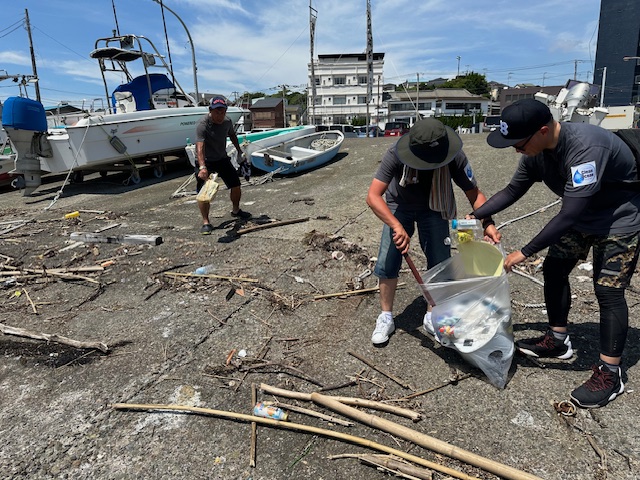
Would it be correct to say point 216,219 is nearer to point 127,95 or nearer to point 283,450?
point 283,450

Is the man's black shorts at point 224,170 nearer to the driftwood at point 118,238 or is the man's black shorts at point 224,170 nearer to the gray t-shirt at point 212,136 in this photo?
the gray t-shirt at point 212,136

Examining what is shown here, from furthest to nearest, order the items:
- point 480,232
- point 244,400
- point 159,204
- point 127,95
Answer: point 127,95 < point 159,204 < point 480,232 < point 244,400

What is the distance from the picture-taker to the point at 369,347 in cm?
301

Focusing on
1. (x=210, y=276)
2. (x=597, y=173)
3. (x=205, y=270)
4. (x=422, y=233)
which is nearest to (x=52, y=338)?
(x=210, y=276)

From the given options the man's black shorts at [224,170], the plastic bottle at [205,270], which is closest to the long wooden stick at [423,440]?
the plastic bottle at [205,270]

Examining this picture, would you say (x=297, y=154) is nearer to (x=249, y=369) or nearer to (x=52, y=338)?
(x=52, y=338)

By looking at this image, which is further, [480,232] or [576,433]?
[480,232]

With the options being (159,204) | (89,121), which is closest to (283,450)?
(159,204)

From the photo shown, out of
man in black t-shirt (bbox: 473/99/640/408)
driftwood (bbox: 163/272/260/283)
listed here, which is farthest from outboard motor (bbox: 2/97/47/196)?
man in black t-shirt (bbox: 473/99/640/408)

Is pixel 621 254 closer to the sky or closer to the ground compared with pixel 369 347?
closer to the sky

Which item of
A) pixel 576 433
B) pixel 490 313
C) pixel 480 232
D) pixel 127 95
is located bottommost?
pixel 576 433

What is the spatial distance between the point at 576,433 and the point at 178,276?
12.3 feet

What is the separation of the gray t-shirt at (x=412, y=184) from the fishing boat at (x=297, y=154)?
23.4 feet

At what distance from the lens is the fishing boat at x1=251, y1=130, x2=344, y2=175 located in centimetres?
988
